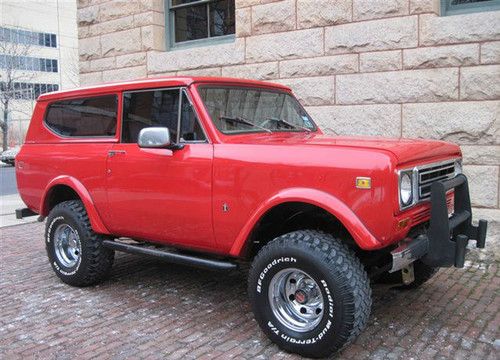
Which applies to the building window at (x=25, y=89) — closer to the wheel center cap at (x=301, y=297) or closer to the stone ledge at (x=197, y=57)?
the stone ledge at (x=197, y=57)

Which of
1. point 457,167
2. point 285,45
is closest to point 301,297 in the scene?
point 457,167

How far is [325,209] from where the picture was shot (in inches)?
144

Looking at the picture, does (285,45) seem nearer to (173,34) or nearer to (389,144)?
(173,34)

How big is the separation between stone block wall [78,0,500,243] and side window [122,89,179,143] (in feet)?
10.9

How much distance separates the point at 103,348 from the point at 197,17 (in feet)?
22.4

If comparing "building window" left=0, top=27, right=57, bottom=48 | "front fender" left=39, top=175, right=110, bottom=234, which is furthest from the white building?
"front fender" left=39, top=175, right=110, bottom=234

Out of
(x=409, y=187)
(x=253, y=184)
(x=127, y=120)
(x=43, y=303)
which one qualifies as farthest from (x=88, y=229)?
(x=409, y=187)

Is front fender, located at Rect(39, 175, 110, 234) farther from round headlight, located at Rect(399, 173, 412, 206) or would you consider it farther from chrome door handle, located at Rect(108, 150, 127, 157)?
round headlight, located at Rect(399, 173, 412, 206)

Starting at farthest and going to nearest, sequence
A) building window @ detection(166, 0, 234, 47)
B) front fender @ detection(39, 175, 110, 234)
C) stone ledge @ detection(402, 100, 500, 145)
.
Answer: building window @ detection(166, 0, 234, 47) < stone ledge @ detection(402, 100, 500, 145) < front fender @ detection(39, 175, 110, 234)

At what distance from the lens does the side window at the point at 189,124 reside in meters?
4.44

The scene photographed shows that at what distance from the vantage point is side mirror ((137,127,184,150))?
424cm

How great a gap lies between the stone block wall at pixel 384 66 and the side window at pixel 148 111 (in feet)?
10.9

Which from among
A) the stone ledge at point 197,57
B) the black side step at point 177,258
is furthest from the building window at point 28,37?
the black side step at point 177,258

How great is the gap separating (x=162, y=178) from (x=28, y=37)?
5513 cm
